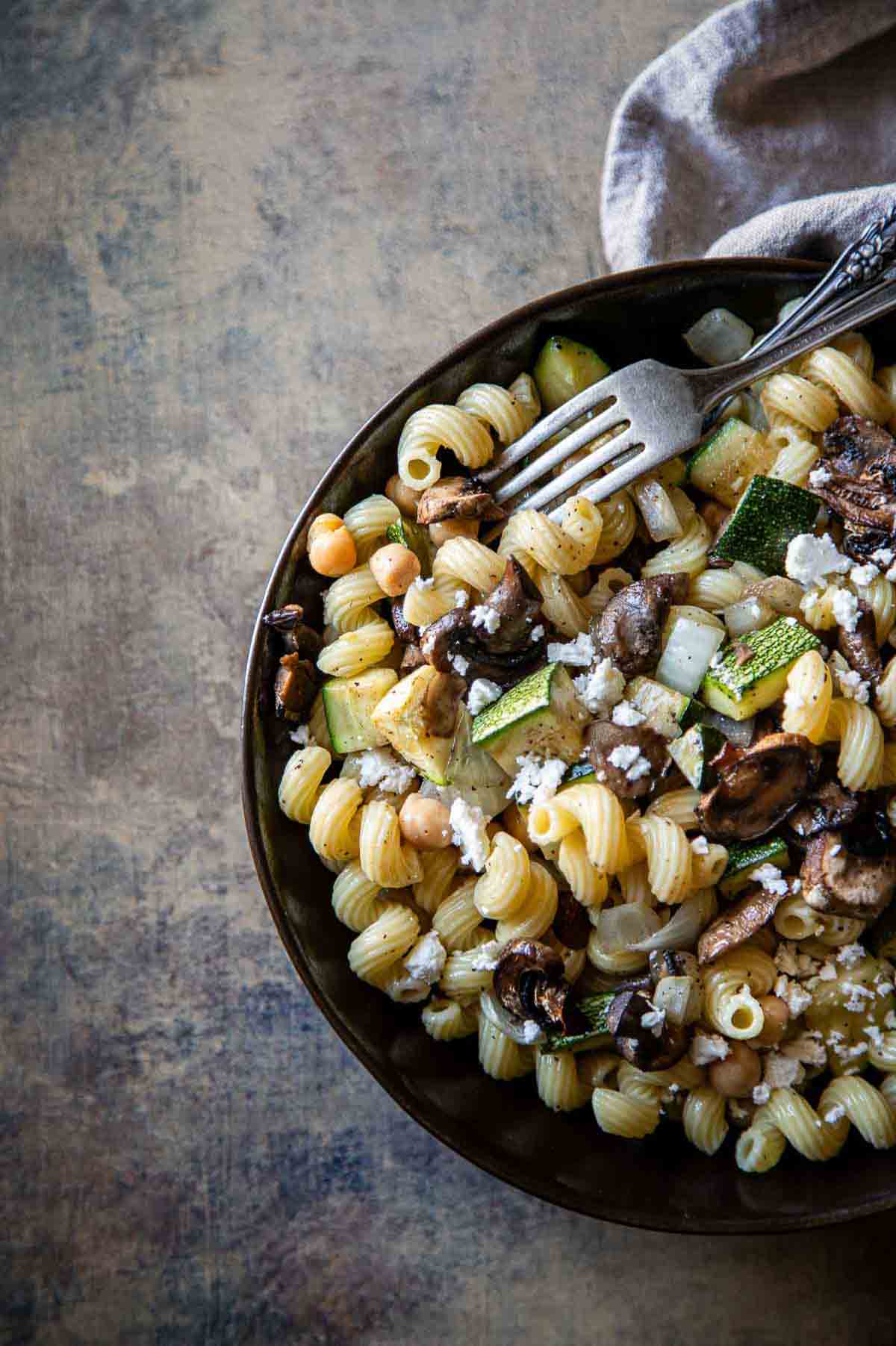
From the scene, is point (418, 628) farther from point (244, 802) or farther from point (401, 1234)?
point (401, 1234)

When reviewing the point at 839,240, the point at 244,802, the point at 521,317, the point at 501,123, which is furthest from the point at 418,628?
the point at 501,123

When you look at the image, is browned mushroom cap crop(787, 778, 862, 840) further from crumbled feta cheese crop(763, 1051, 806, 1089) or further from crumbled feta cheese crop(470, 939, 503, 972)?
crumbled feta cheese crop(470, 939, 503, 972)

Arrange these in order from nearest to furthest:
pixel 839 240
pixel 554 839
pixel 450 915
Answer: pixel 554 839 → pixel 450 915 → pixel 839 240

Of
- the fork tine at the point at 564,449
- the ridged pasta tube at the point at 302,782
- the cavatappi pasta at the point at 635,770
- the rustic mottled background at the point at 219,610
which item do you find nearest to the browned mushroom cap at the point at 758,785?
the cavatappi pasta at the point at 635,770

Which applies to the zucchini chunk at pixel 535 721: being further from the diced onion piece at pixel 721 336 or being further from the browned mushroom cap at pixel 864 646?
the diced onion piece at pixel 721 336

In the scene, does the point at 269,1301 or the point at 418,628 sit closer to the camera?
the point at 418,628

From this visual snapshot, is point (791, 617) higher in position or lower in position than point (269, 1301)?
higher

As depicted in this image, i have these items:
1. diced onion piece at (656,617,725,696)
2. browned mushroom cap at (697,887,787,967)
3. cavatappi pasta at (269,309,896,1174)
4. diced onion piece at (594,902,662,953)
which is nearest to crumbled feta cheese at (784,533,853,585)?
cavatappi pasta at (269,309,896,1174)

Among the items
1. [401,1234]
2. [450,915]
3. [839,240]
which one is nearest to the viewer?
[450,915]
